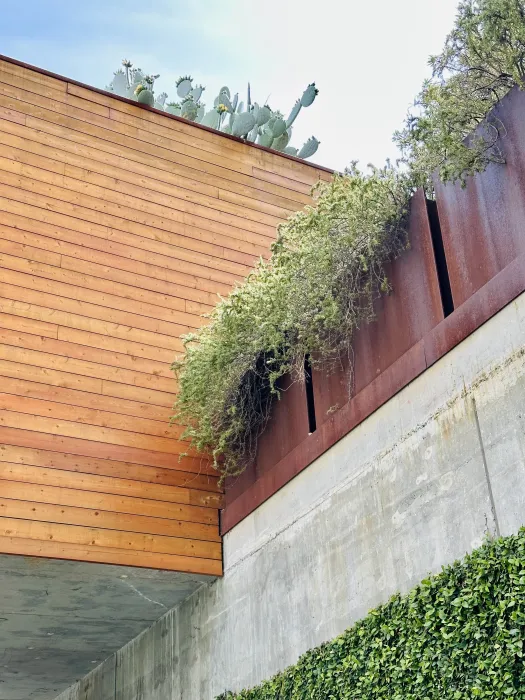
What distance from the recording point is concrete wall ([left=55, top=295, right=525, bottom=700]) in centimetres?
453

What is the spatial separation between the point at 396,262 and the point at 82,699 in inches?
227

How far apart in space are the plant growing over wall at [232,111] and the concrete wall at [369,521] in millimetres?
4591

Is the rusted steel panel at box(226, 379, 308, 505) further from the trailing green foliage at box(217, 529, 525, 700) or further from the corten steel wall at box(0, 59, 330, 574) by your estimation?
the trailing green foliage at box(217, 529, 525, 700)

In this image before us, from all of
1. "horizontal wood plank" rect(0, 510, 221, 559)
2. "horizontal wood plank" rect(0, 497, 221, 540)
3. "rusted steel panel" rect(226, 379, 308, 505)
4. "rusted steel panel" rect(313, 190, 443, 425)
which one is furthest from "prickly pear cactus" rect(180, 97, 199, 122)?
"horizontal wood plank" rect(0, 510, 221, 559)

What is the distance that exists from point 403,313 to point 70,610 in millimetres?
3776

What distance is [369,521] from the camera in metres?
5.38

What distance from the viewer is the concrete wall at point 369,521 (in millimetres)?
4527

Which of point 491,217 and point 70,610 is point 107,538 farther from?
point 491,217

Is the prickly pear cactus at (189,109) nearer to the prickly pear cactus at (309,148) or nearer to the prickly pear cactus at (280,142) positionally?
the prickly pear cactus at (280,142)

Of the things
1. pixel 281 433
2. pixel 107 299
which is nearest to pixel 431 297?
pixel 281 433

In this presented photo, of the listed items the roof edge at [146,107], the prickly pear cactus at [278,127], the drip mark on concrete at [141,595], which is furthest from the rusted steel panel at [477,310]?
the prickly pear cactus at [278,127]

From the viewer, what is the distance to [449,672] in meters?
4.35

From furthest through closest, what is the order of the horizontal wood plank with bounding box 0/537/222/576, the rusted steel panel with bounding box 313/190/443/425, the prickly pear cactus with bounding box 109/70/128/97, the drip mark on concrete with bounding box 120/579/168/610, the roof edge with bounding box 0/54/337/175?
the prickly pear cactus with bounding box 109/70/128/97, the roof edge with bounding box 0/54/337/175, the drip mark on concrete with bounding box 120/579/168/610, the horizontal wood plank with bounding box 0/537/222/576, the rusted steel panel with bounding box 313/190/443/425

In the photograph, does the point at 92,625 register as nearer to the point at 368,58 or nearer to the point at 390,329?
the point at 390,329
